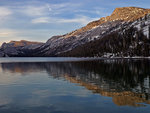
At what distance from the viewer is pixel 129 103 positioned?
86.4 ft

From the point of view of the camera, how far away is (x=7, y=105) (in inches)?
1047

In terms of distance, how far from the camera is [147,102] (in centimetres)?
2678

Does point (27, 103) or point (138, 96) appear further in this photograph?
point (138, 96)

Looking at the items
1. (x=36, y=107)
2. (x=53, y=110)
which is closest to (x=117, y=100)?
(x=53, y=110)

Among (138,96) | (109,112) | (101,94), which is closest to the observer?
(109,112)

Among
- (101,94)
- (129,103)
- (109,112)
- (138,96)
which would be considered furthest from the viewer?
(101,94)

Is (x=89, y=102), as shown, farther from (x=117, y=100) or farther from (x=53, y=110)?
(x=53, y=110)

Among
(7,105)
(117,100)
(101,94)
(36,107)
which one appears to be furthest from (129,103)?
(7,105)

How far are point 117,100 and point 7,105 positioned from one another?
16.7m

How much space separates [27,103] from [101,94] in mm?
13236

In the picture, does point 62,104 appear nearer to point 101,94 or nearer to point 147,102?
point 101,94

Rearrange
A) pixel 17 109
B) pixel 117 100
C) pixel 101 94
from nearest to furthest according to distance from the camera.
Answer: pixel 17 109, pixel 117 100, pixel 101 94

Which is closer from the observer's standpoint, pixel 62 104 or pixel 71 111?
pixel 71 111

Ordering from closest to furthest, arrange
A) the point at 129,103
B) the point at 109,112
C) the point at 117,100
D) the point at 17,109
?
the point at 109,112 → the point at 17,109 → the point at 129,103 → the point at 117,100
